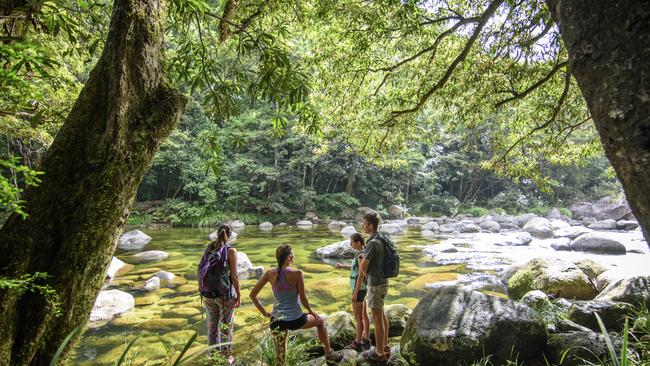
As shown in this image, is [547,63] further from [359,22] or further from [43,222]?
[43,222]

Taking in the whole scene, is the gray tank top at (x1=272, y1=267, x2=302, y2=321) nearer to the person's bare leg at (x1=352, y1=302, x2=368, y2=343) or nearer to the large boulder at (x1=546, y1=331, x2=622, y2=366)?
the person's bare leg at (x1=352, y1=302, x2=368, y2=343)

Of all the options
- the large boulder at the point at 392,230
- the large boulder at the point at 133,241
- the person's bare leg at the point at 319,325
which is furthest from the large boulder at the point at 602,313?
the large boulder at the point at 392,230

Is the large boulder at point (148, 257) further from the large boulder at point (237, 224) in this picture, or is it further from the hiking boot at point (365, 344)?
the large boulder at point (237, 224)

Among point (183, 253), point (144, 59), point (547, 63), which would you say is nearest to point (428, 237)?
point (183, 253)

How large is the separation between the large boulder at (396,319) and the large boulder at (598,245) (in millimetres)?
11317

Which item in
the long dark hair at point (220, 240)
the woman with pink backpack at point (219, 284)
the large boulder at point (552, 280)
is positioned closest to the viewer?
the woman with pink backpack at point (219, 284)

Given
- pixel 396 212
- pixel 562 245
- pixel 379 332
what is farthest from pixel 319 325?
pixel 396 212

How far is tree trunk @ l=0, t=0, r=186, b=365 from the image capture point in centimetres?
122

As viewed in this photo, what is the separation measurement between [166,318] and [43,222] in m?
5.70

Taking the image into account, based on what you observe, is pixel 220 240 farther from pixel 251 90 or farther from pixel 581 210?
pixel 581 210

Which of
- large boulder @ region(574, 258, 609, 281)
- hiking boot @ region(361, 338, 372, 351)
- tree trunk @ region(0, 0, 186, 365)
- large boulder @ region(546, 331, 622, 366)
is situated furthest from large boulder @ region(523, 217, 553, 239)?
tree trunk @ region(0, 0, 186, 365)

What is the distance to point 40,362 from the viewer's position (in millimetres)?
1230

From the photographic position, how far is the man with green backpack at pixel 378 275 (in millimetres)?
3854

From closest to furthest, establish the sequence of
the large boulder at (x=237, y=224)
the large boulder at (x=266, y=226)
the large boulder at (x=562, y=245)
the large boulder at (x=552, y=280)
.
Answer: the large boulder at (x=552, y=280) → the large boulder at (x=562, y=245) → the large boulder at (x=266, y=226) → the large boulder at (x=237, y=224)
